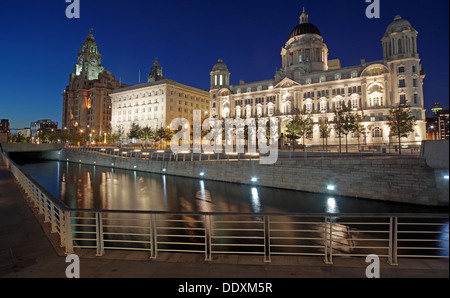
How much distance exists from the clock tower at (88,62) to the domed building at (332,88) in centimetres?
8483

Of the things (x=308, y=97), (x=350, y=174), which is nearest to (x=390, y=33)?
(x=308, y=97)

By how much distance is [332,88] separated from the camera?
64188mm

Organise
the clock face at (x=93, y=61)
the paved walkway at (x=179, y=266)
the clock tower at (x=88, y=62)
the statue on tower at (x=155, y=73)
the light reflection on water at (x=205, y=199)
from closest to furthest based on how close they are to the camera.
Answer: the paved walkway at (x=179, y=266) → the light reflection on water at (x=205, y=199) → the clock tower at (x=88, y=62) → the clock face at (x=93, y=61) → the statue on tower at (x=155, y=73)

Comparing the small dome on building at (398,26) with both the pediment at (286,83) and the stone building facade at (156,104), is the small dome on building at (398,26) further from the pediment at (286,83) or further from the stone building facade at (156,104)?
the stone building facade at (156,104)

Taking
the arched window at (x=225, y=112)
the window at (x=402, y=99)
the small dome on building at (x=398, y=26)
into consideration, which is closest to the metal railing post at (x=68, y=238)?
the window at (x=402, y=99)

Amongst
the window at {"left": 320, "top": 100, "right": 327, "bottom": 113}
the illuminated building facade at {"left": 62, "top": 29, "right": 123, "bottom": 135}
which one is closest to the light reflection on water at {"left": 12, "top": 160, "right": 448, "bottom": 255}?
the window at {"left": 320, "top": 100, "right": 327, "bottom": 113}

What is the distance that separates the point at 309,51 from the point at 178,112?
4672 cm

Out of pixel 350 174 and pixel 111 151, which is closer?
pixel 350 174

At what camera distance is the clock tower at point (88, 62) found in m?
131

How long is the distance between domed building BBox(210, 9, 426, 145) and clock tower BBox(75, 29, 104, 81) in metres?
84.8

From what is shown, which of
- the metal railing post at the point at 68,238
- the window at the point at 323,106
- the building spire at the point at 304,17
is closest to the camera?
the metal railing post at the point at 68,238
